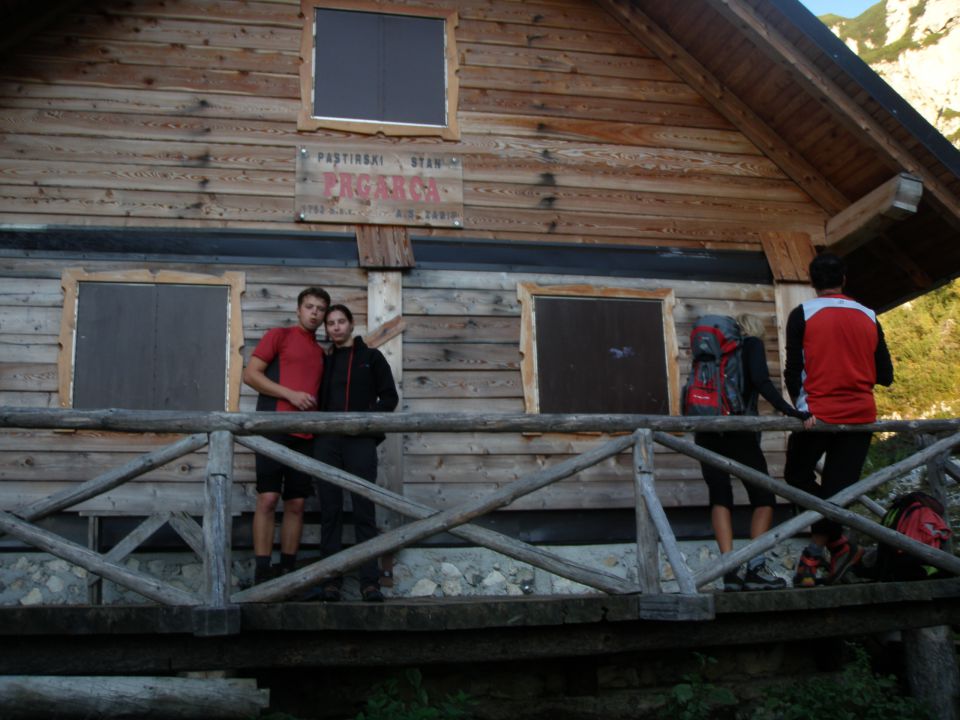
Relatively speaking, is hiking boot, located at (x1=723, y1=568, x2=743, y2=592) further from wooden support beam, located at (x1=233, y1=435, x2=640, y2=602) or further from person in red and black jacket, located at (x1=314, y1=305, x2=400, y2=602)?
person in red and black jacket, located at (x1=314, y1=305, x2=400, y2=602)

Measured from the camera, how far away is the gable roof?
25.8 ft

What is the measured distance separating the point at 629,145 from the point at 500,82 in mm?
1310

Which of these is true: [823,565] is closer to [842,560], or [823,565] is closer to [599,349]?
[842,560]

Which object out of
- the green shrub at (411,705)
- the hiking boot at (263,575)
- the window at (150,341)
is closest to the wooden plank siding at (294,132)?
the window at (150,341)

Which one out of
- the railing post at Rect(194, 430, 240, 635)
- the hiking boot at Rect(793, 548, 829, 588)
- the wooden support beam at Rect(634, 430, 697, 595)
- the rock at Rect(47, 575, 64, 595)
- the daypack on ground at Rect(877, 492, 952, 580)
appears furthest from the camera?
the rock at Rect(47, 575, 64, 595)

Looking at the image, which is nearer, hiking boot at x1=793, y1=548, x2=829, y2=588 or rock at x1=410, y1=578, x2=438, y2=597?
hiking boot at x1=793, y1=548, x2=829, y2=588

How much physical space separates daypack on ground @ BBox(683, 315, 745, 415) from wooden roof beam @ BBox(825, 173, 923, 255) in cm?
258

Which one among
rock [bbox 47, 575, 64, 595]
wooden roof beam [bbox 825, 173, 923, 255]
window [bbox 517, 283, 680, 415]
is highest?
wooden roof beam [bbox 825, 173, 923, 255]

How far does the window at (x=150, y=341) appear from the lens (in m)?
7.45

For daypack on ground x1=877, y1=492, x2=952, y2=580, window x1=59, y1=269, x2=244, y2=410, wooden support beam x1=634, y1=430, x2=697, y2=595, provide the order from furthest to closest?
1. window x1=59, y1=269, x2=244, y2=410
2. daypack on ground x1=877, y1=492, x2=952, y2=580
3. wooden support beam x1=634, y1=430, x2=697, y2=595

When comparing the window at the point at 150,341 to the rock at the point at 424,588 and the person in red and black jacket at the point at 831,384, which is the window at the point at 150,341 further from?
the person in red and black jacket at the point at 831,384

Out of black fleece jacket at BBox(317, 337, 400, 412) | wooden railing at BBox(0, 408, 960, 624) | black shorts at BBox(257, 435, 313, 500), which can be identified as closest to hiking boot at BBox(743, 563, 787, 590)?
wooden railing at BBox(0, 408, 960, 624)

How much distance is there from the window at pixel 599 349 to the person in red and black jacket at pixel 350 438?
183cm

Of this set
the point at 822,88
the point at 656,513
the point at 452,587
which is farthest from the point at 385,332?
the point at 822,88
